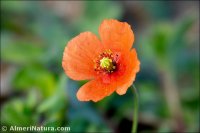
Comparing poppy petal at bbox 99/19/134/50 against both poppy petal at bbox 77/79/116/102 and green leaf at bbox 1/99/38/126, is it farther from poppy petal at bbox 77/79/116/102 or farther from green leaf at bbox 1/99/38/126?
green leaf at bbox 1/99/38/126

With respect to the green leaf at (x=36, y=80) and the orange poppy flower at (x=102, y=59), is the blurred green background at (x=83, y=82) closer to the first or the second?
the green leaf at (x=36, y=80)

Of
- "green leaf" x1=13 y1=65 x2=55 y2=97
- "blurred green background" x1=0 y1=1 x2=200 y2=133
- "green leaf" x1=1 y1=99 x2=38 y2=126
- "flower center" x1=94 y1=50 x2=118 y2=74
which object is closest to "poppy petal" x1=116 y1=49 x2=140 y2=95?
"flower center" x1=94 y1=50 x2=118 y2=74

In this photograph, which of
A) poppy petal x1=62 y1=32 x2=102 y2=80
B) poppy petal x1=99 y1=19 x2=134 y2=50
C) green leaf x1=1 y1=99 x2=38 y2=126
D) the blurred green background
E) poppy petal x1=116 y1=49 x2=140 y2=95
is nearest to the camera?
poppy petal x1=116 y1=49 x2=140 y2=95

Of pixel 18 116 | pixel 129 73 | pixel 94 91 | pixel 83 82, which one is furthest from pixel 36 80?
pixel 129 73

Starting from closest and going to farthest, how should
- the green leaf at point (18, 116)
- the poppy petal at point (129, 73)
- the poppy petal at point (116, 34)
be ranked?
the poppy petal at point (129, 73)
the poppy petal at point (116, 34)
the green leaf at point (18, 116)

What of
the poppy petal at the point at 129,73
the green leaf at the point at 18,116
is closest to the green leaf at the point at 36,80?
the green leaf at the point at 18,116

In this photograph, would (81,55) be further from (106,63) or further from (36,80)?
(36,80)

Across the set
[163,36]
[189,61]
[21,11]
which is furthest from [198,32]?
[21,11]
